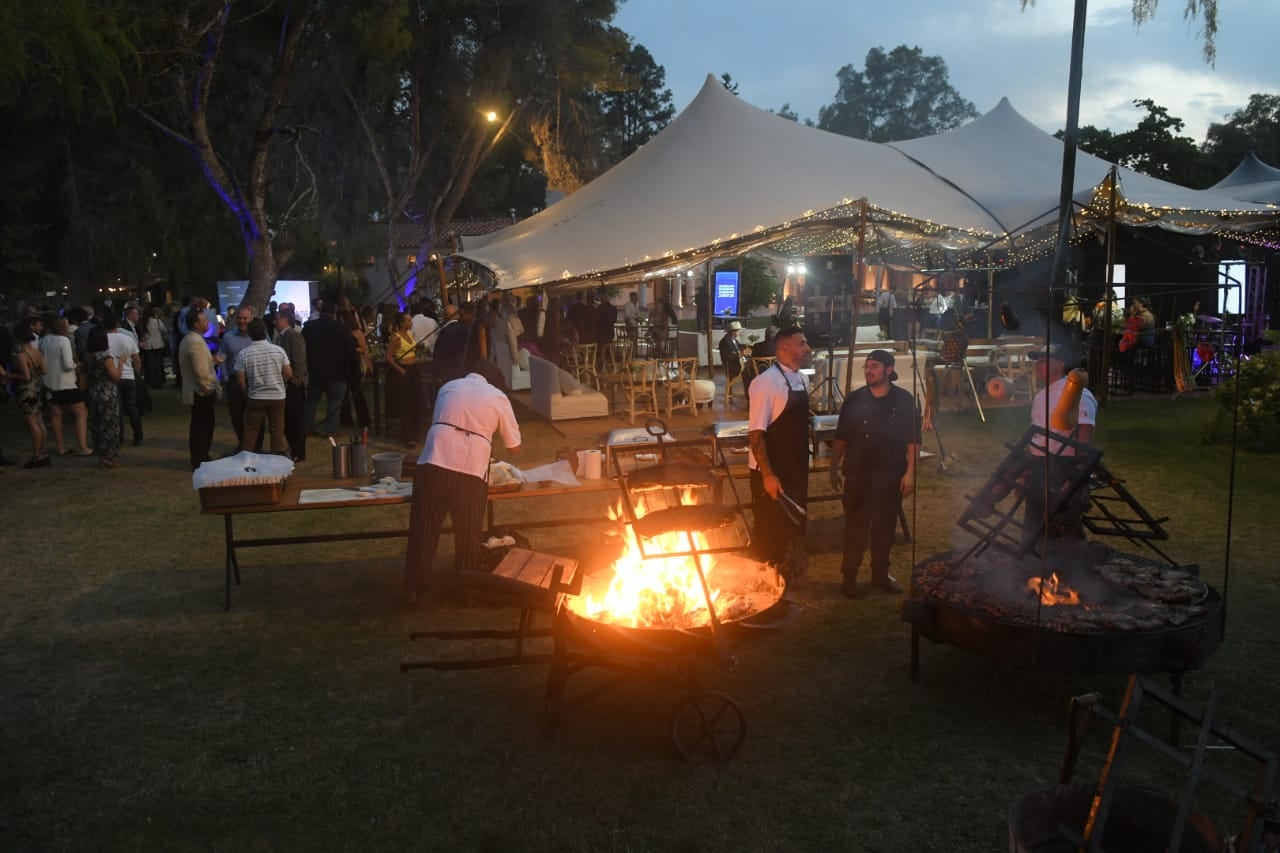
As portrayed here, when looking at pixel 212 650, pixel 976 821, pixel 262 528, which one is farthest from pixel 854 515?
pixel 262 528

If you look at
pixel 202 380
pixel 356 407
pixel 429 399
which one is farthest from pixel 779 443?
pixel 356 407

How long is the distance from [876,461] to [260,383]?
7278 millimetres

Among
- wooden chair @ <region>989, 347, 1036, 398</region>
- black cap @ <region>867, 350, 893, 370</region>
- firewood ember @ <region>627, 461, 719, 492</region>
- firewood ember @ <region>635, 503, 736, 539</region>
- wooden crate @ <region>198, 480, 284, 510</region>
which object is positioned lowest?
wooden crate @ <region>198, 480, 284, 510</region>

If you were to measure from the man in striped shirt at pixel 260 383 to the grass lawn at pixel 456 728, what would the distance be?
3337mm

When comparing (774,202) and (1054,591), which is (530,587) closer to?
(1054,591)

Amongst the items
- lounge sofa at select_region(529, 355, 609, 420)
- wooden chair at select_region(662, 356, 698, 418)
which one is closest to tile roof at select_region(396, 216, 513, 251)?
lounge sofa at select_region(529, 355, 609, 420)

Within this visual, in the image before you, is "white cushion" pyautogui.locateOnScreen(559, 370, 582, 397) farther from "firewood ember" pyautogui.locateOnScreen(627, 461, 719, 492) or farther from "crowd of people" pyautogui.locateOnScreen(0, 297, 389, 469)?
"firewood ember" pyautogui.locateOnScreen(627, 461, 719, 492)

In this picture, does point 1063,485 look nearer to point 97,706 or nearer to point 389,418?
point 97,706

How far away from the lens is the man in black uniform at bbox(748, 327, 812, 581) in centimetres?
618

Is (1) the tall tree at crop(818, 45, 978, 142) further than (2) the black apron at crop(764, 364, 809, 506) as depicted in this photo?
Yes

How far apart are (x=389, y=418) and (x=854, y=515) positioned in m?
8.99

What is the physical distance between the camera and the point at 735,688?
5113 mm

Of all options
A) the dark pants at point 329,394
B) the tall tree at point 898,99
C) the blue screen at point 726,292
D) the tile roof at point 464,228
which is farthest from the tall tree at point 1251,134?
the tall tree at point 898,99

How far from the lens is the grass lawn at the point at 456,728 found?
3.88 meters
